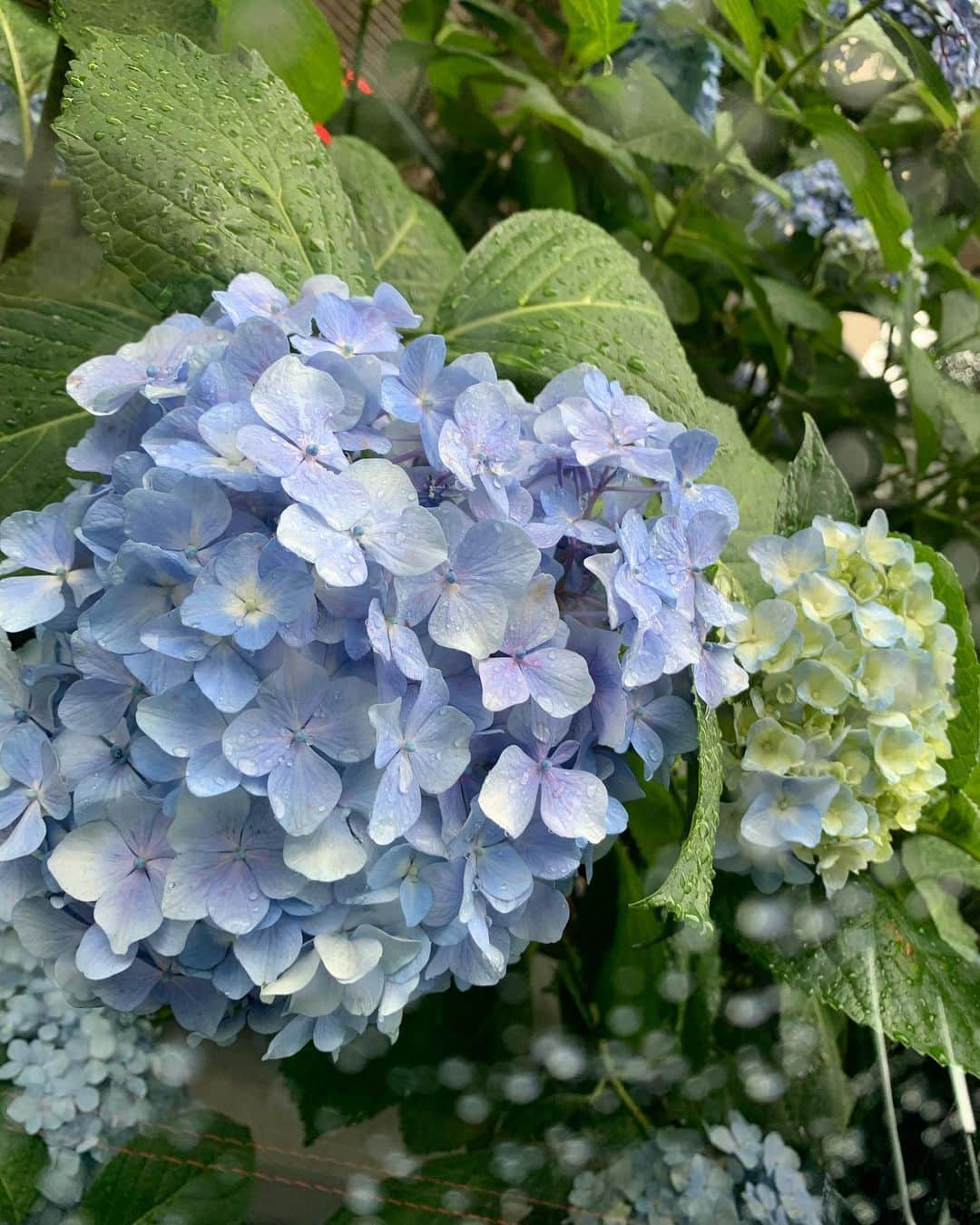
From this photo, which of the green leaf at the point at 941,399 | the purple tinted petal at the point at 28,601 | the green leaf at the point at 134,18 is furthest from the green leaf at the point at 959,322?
the purple tinted petal at the point at 28,601

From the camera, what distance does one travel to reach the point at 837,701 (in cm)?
43

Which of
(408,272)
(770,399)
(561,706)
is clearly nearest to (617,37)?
(408,272)

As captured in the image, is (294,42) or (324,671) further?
(294,42)

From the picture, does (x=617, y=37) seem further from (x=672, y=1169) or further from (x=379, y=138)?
(x=672, y=1169)

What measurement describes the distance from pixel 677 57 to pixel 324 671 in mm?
639

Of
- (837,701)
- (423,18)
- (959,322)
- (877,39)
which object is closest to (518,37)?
(423,18)

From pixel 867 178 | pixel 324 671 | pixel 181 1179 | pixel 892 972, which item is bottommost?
pixel 181 1179

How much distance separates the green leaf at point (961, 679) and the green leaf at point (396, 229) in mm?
326

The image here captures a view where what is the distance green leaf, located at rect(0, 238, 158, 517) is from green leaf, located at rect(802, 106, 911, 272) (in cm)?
42

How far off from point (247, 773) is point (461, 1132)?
319 millimetres

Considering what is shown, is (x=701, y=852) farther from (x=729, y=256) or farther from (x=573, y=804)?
(x=729, y=256)

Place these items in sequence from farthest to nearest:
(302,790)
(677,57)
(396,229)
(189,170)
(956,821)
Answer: (677,57) < (396,229) < (956,821) < (189,170) < (302,790)

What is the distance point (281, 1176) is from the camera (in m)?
0.48

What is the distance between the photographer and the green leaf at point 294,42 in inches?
19.5
